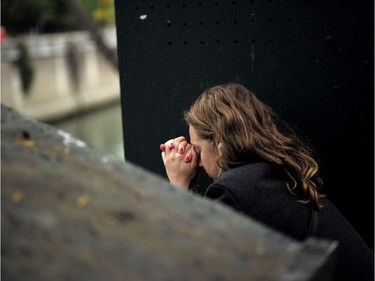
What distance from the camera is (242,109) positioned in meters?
2.27

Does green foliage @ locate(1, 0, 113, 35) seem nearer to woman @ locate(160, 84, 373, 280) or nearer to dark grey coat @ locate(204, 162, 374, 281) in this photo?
woman @ locate(160, 84, 373, 280)

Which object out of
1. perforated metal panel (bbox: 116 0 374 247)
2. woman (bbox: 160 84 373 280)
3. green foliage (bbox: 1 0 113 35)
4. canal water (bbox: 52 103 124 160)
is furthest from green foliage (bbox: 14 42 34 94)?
woman (bbox: 160 84 373 280)

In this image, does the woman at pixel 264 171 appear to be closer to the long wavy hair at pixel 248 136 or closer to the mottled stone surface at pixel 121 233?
the long wavy hair at pixel 248 136

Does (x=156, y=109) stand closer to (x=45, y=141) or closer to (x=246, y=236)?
(x=45, y=141)

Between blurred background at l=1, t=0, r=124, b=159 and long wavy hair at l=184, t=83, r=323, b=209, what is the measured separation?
11.5 metres

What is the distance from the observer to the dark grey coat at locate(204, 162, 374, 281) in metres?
1.99

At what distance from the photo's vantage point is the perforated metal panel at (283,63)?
8.46 ft

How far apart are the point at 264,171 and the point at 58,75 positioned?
612 inches

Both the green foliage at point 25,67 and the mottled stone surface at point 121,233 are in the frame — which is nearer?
the mottled stone surface at point 121,233

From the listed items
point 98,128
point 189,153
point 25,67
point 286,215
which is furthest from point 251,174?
point 98,128

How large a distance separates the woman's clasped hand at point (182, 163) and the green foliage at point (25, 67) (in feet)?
44.4

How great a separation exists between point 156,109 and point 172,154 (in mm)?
437

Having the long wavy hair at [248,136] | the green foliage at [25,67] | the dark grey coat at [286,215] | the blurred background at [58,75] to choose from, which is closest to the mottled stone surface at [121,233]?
the dark grey coat at [286,215]

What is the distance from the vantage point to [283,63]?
266cm
